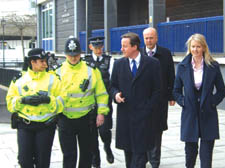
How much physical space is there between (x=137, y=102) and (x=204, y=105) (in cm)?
85

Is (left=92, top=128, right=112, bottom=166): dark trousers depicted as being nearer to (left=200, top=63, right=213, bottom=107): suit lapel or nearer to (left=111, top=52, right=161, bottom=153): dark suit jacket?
(left=111, top=52, right=161, bottom=153): dark suit jacket

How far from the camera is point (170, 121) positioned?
10.9 meters

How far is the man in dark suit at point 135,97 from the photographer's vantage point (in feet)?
17.2

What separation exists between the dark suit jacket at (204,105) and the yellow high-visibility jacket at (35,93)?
5.17ft

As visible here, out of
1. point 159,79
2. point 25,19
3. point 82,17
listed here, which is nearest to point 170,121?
point 159,79

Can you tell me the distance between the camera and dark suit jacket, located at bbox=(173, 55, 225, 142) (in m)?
5.47

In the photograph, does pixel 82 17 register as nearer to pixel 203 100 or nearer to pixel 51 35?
pixel 51 35

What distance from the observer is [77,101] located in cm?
524

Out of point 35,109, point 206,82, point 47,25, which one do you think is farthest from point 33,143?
point 47,25

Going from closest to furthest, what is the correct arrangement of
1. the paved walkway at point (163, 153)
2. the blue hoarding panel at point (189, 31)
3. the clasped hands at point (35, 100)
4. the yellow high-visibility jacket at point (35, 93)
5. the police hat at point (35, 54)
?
the clasped hands at point (35, 100) < the yellow high-visibility jacket at point (35, 93) < the police hat at point (35, 54) < the paved walkway at point (163, 153) < the blue hoarding panel at point (189, 31)

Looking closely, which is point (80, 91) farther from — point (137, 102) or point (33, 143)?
point (33, 143)

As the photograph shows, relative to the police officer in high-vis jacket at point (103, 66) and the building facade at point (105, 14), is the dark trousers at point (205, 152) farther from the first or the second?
the building facade at point (105, 14)

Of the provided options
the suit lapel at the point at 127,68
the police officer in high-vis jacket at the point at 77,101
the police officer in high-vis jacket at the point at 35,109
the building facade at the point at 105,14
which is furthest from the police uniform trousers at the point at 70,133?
the building facade at the point at 105,14

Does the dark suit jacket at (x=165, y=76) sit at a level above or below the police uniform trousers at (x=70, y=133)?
above
